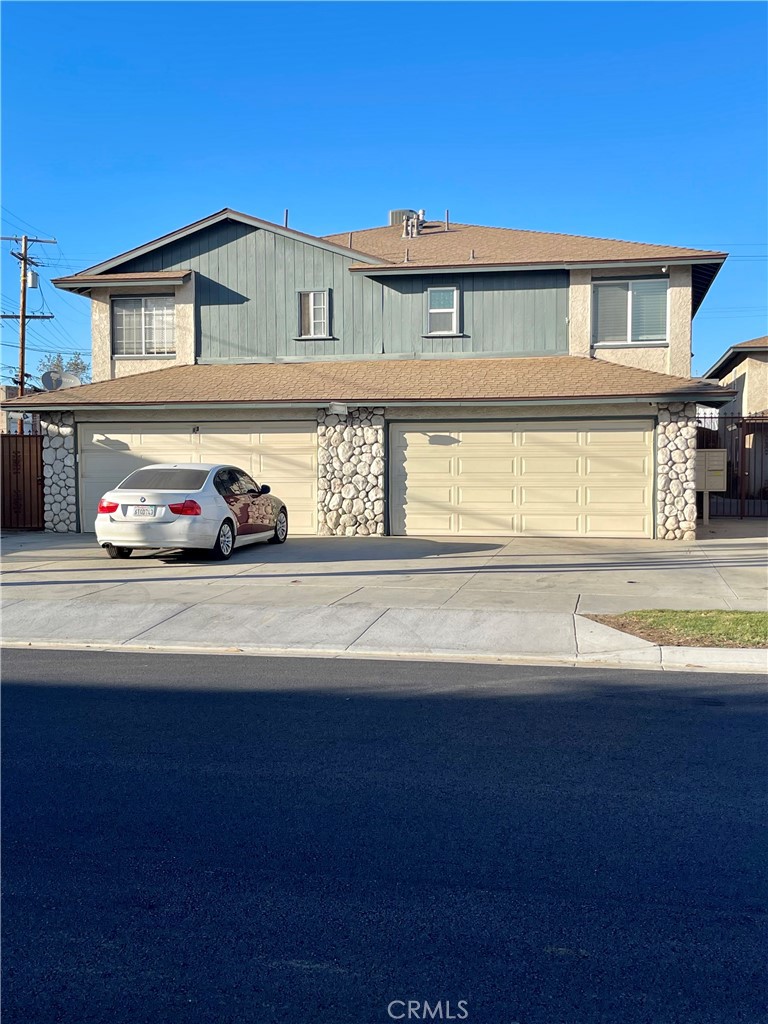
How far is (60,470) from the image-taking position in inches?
827

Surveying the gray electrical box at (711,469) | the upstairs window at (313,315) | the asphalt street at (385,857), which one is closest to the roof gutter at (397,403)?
the gray electrical box at (711,469)

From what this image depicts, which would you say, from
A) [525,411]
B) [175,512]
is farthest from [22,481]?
[525,411]

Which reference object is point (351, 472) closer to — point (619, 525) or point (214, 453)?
point (214, 453)

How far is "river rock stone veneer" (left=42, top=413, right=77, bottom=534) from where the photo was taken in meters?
20.9

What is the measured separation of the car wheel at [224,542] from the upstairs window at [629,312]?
949 centimetres

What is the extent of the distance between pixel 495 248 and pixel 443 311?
2.56 meters

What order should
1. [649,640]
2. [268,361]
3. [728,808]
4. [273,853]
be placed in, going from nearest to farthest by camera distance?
[273,853], [728,808], [649,640], [268,361]

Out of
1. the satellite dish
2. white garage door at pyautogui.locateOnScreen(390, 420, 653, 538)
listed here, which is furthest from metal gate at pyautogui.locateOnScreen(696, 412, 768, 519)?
the satellite dish

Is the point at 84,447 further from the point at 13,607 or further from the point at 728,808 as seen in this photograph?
the point at 728,808

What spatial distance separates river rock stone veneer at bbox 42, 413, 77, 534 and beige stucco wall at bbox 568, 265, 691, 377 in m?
11.2

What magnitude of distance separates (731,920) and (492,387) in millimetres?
15828

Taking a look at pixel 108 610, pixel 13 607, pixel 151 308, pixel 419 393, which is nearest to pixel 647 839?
pixel 108 610

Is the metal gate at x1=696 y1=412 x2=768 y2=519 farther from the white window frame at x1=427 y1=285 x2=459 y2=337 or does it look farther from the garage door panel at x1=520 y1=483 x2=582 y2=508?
the white window frame at x1=427 y1=285 x2=459 y2=337

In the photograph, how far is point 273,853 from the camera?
461 cm
